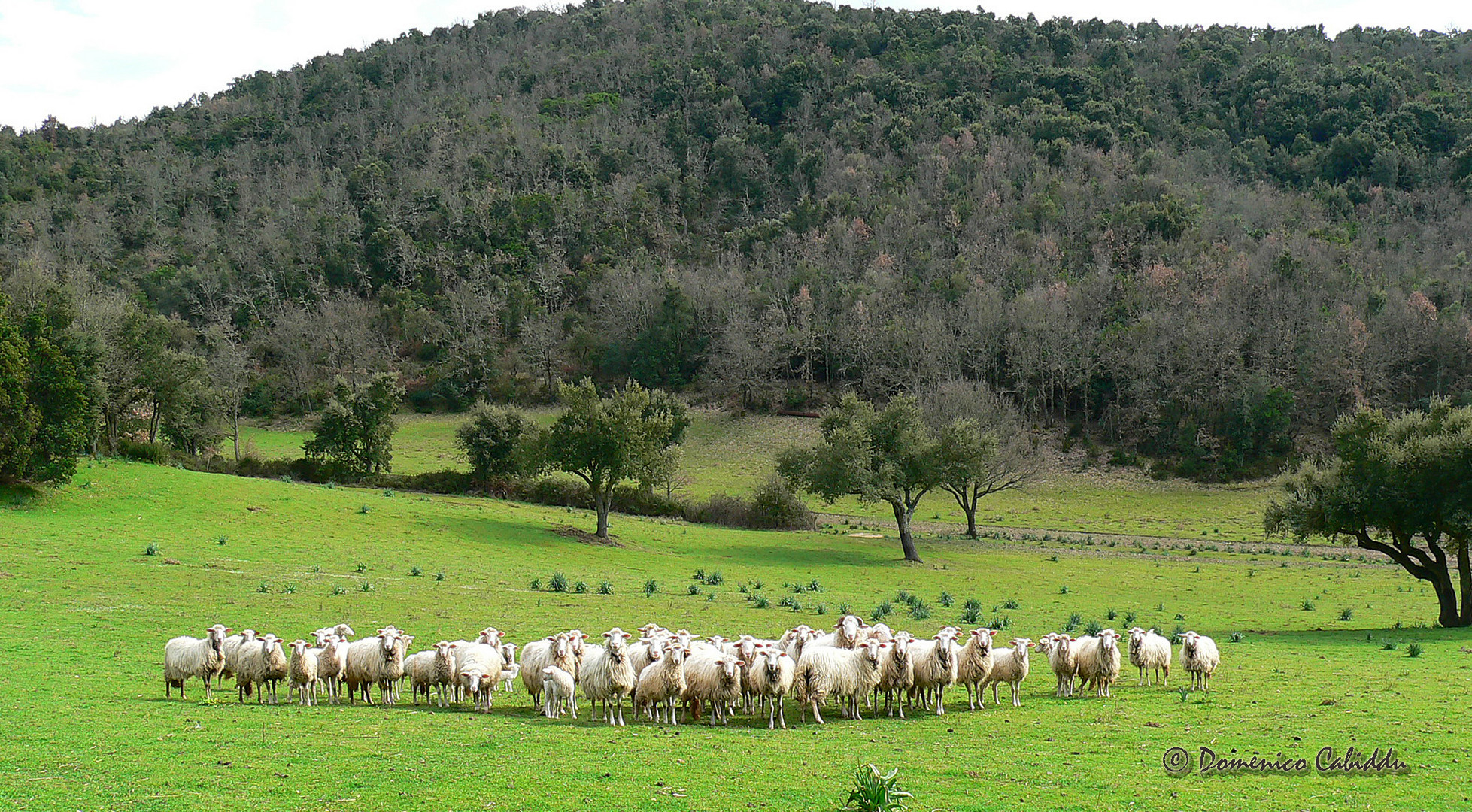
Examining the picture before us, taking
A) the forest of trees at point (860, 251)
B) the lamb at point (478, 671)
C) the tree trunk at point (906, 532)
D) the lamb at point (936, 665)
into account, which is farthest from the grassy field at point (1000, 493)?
the lamb at point (478, 671)

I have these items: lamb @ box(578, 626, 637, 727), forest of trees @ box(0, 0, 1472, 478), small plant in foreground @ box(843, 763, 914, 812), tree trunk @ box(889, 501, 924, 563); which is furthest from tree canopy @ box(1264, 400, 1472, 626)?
forest of trees @ box(0, 0, 1472, 478)

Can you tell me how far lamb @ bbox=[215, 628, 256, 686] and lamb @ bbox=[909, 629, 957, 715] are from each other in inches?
507

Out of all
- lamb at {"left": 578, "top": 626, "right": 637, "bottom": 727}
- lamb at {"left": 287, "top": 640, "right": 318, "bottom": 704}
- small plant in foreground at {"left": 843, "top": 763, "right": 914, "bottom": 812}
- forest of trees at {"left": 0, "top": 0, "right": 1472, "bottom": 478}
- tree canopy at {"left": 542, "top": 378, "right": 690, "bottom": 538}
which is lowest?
lamb at {"left": 287, "top": 640, "right": 318, "bottom": 704}

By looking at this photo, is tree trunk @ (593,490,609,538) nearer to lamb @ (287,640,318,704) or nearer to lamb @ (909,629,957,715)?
lamb @ (287,640,318,704)

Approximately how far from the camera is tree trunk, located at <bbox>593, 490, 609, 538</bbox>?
52.2m

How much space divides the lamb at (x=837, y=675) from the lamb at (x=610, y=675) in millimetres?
3058

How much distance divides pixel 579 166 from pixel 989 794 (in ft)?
552

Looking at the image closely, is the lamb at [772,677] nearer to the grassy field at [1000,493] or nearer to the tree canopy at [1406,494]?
the tree canopy at [1406,494]

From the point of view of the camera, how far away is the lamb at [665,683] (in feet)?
57.9

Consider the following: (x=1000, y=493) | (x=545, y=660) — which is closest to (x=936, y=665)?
(x=545, y=660)

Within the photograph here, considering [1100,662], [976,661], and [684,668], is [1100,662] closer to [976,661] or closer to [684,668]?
[976,661]

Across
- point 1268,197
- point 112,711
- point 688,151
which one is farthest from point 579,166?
point 112,711

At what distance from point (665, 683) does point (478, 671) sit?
13.1 ft

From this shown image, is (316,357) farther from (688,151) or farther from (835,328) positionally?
(688,151)
